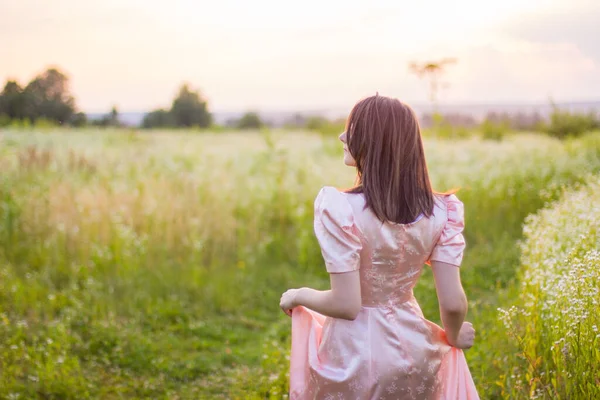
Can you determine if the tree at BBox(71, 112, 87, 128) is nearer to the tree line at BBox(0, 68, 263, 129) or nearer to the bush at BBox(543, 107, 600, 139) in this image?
the tree line at BBox(0, 68, 263, 129)

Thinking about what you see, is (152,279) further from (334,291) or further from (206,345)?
(334,291)

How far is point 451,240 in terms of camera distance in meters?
2.30

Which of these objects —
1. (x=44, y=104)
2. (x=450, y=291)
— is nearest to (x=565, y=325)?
(x=450, y=291)

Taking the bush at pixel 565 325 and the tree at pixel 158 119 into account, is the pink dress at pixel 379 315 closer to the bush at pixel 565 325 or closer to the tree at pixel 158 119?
the bush at pixel 565 325

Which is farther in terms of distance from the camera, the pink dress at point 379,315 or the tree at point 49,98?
the tree at point 49,98

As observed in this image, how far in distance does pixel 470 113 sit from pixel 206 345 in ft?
46.6

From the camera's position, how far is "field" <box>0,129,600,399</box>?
4.32 meters

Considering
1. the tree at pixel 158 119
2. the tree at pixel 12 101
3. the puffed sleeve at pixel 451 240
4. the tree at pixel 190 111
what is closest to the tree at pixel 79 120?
the tree at pixel 12 101

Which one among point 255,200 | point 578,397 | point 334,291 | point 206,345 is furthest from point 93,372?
point 255,200

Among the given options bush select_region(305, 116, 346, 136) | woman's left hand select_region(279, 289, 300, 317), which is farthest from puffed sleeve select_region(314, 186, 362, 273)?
bush select_region(305, 116, 346, 136)

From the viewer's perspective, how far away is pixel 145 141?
1377 cm

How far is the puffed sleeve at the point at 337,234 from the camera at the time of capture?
2178mm

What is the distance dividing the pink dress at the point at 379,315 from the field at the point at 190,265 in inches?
29.7

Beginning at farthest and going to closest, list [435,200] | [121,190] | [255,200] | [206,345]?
[255,200]
[121,190]
[206,345]
[435,200]
